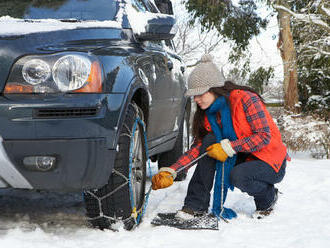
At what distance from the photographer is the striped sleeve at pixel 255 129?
338 centimetres

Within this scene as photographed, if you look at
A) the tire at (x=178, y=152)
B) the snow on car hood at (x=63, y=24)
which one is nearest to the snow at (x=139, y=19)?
the snow on car hood at (x=63, y=24)

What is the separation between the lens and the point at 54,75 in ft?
8.59

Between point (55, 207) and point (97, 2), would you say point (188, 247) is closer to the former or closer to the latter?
point (55, 207)

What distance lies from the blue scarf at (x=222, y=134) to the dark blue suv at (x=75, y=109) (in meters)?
0.53

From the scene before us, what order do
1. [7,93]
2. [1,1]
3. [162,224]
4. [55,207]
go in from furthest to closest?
[55,207], [1,1], [162,224], [7,93]

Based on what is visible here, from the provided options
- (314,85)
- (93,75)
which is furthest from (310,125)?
(93,75)

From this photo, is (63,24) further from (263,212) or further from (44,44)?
(263,212)

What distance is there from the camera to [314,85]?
47.2 ft

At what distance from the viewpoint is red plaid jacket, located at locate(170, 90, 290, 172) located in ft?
11.1

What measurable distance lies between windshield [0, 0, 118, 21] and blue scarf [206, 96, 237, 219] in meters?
0.91

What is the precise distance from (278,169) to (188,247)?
1019 mm

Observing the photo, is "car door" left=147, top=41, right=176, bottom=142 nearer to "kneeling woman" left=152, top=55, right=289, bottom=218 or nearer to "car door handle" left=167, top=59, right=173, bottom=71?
"car door handle" left=167, top=59, right=173, bottom=71

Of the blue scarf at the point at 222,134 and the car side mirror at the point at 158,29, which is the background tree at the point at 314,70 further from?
the car side mirror at the point at 158,29

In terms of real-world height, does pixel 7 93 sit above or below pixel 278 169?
above
